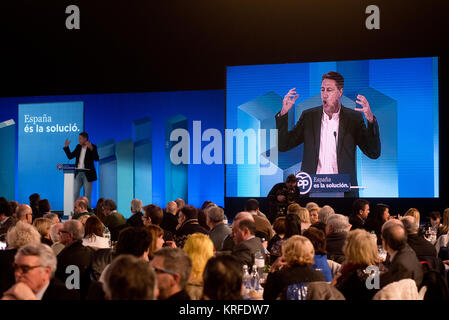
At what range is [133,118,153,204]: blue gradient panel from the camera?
507 inches

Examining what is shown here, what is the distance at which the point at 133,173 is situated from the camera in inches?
513

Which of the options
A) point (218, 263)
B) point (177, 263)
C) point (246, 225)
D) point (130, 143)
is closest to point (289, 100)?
point (130, 143)

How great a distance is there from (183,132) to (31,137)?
149 inches

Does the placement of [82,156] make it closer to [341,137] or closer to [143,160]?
[143,160]

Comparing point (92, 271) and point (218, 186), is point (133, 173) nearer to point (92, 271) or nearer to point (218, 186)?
point (218, 186)

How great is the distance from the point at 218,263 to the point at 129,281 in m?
0.49

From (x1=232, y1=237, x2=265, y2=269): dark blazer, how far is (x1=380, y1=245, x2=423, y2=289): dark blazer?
129 centimetres

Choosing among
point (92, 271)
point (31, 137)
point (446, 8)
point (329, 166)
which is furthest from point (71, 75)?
point (92, 271)

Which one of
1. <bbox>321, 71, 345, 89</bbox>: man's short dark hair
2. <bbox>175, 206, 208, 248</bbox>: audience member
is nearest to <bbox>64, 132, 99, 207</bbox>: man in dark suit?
<bbox>321, 71, 345, 89</bbox>: man's short dark hair

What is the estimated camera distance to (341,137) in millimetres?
11086

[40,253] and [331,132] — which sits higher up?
[331,132]

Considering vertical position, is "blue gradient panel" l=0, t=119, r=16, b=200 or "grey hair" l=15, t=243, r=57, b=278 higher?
"blue gradient panel" l=0, t=119, r=16, b=200

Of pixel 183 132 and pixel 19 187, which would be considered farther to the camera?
pixel 19 187

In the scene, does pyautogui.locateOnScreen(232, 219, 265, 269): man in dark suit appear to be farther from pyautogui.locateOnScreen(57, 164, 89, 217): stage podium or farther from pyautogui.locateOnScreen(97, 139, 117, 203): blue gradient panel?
pyautogui.locateOnScreen(97, 139, 117, 203): blue gradient panel
